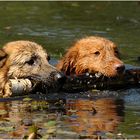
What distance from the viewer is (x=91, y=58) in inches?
526

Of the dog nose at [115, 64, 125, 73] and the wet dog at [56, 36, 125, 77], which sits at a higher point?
the wet dog at [56, 36, 125, 77]

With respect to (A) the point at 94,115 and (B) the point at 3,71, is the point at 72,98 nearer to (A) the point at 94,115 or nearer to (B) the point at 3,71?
(B) the point at 3,71

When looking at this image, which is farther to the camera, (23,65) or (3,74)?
(23,65)

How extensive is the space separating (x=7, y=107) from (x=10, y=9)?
12.9 meters

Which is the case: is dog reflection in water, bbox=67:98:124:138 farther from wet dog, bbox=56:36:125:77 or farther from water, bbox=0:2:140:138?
wet dog, bbox=56:36:125:77

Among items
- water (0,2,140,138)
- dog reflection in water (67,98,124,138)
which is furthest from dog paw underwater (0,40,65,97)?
dog reflection in water (67,98,124,138)

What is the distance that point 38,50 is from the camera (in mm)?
12484

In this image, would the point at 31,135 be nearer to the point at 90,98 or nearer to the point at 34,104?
the point at 34,104

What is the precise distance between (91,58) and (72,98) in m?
1.12

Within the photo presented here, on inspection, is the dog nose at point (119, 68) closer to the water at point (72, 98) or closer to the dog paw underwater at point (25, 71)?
the water at point (72, 98)

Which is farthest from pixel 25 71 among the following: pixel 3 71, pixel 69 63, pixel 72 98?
pixel 69 63

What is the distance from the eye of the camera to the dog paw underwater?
1195cm

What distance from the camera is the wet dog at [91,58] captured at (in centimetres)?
1301

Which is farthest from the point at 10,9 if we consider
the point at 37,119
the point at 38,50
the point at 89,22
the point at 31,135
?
the point at 31,135
